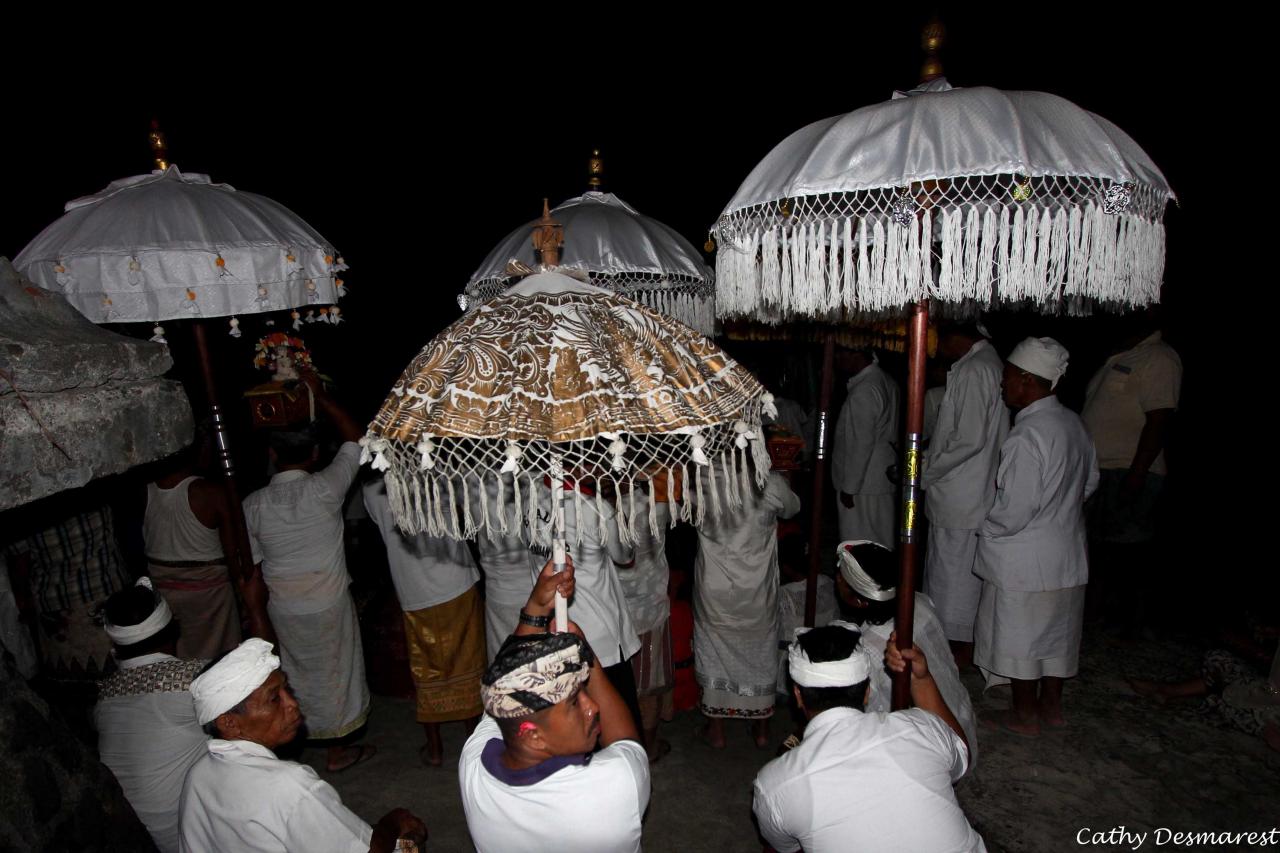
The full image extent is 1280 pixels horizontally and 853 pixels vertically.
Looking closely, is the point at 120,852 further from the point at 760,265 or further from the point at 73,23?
the point at 73,23

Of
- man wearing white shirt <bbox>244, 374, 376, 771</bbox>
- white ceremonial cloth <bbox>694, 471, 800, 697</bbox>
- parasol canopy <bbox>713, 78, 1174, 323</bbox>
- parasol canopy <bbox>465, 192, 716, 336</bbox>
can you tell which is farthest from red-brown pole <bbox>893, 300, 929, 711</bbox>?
man wearing white shirt <bbox>244, 374, 376, 771</bbox>

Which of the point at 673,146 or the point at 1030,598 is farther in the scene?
the point at 673,146

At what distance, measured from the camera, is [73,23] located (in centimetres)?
501

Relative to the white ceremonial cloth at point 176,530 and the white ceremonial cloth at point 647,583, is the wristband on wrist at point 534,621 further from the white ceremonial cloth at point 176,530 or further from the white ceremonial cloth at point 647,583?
the white ceremonial cloth at point 176,530

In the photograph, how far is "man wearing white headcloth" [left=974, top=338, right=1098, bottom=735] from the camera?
3.78 meters

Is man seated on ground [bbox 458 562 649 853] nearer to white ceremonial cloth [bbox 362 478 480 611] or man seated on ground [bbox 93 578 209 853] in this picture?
man seated on ground [bbox 93 578 209 853]

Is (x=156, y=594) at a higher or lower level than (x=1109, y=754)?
higher

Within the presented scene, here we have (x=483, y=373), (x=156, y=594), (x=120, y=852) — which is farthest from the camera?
(x=156, y=594)

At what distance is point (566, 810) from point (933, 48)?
8.53 ft

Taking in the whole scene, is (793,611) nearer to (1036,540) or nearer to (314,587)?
(1036,540)

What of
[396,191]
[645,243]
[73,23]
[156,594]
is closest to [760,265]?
[645,243]

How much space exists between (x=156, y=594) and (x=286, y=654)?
1.35 metres

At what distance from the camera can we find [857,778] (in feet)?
6.26

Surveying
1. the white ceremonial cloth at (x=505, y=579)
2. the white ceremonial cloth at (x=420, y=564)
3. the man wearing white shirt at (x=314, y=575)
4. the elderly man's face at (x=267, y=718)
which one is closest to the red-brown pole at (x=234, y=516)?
the man wearing white shirt at (x=314, y=575)
